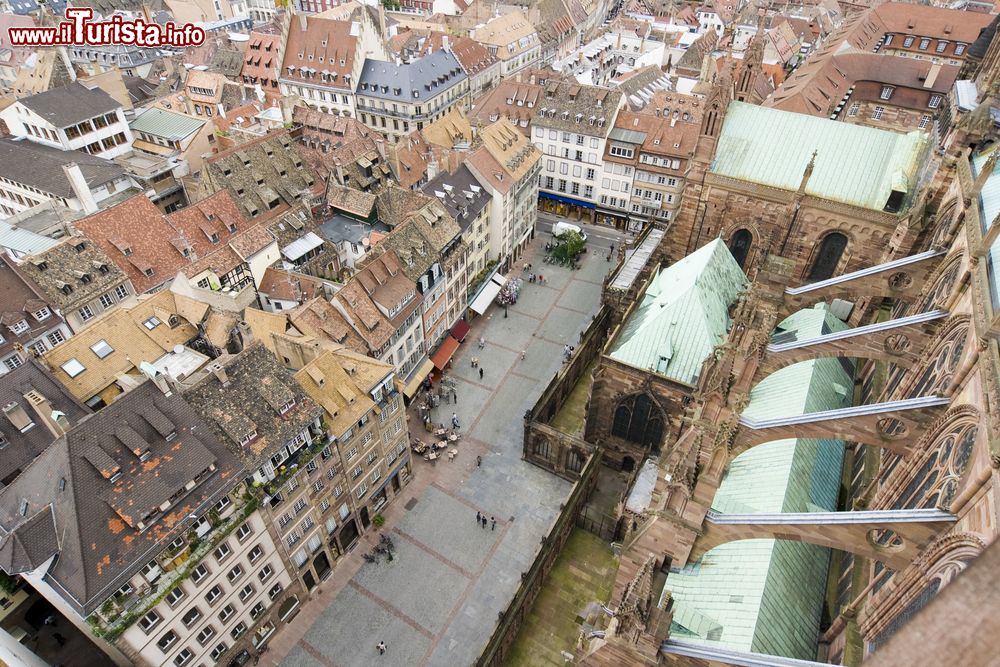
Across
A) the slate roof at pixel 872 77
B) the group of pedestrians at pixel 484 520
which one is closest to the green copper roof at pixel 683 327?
the group of pedestrians at pixel 484 520

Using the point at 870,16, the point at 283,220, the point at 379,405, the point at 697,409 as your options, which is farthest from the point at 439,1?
the point at 697,409

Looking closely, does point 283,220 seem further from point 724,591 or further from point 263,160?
point 724,591

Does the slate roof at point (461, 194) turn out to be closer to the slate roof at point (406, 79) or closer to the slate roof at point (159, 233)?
the slate roof at point (159, 233)

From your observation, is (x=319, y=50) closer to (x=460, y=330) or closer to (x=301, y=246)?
(x=301, y=246)

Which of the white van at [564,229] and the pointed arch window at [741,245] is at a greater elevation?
the pointed arch window at [741,245]

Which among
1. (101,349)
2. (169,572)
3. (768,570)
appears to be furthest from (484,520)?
(101,349)

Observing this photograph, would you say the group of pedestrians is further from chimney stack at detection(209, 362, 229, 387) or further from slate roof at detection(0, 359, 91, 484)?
slate roof at detection(0, 359, 91, 484)
